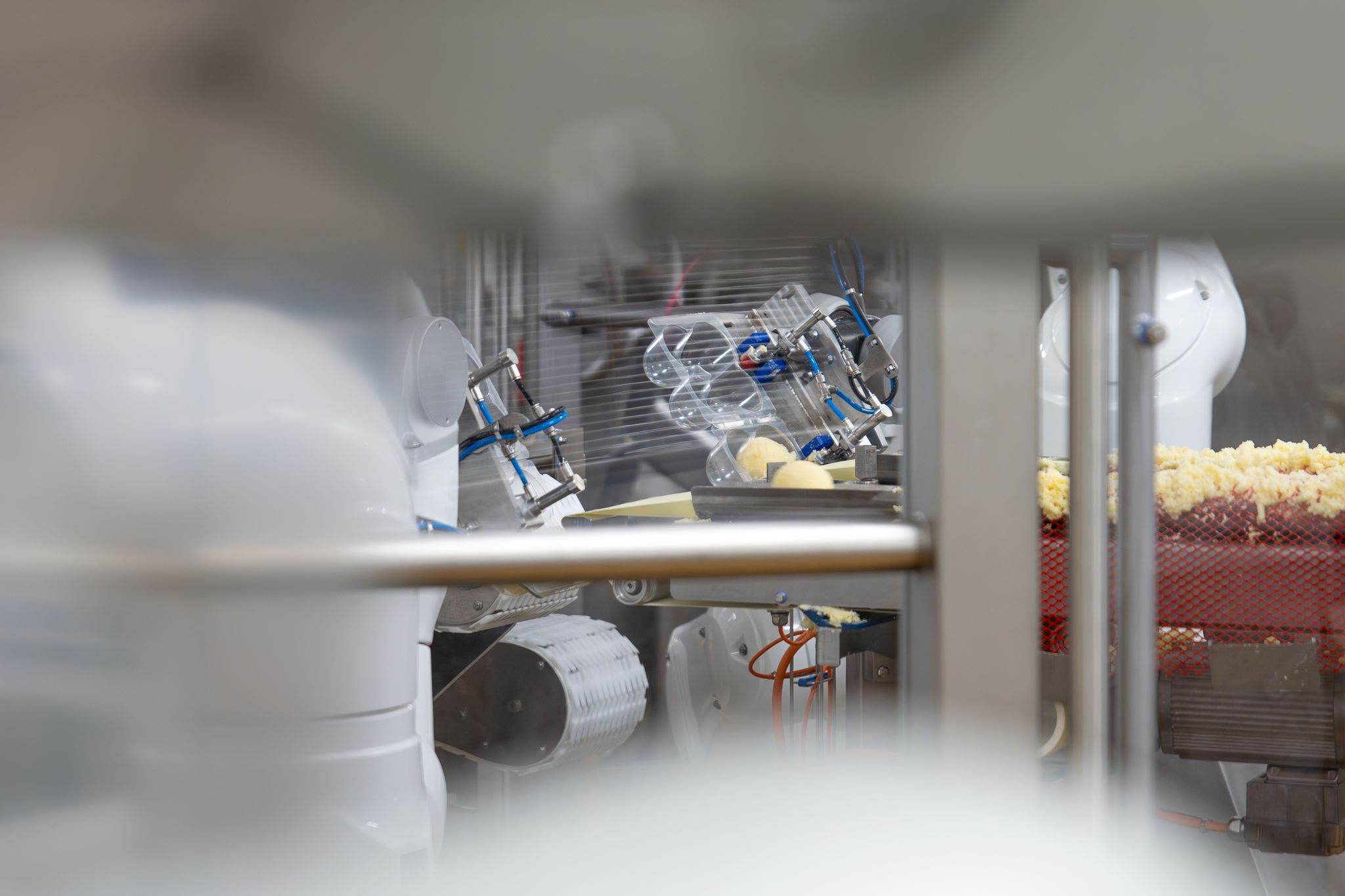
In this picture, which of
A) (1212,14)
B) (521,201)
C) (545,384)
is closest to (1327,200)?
(1212,14)

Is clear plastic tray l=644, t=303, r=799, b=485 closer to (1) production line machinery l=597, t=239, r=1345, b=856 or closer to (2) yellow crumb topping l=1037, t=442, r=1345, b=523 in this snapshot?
(1) production line machinery l=597, t=239, r=1345, b=856

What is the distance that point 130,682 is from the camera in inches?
11.8

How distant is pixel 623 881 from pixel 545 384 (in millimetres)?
2002

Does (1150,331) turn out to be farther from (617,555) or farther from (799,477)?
(799,477)

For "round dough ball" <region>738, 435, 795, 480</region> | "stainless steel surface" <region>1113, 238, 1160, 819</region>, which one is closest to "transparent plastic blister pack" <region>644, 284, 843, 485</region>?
"round dough ball" <region>738, 435, 795, 480</region>

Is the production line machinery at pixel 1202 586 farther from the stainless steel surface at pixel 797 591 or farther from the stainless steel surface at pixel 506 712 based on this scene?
the stainless steel surface at pixel 506 712

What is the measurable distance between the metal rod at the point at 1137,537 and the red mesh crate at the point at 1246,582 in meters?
0.75

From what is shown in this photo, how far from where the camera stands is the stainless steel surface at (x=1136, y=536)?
369 mm

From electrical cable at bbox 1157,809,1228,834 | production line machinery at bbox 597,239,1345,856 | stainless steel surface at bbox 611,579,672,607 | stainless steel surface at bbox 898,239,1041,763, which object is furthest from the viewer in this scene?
stainless steel surface at bbox 611,579,672,607

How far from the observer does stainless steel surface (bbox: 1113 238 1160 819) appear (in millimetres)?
369

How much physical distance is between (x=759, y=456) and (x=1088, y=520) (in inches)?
50.8

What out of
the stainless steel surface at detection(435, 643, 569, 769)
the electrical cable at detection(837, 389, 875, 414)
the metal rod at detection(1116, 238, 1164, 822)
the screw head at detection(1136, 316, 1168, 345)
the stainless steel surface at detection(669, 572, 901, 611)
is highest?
the electrical cable at detection(837, 389, 875, 414)

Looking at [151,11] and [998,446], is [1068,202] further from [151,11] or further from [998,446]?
[151,11]

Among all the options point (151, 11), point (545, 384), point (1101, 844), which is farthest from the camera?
point (545, 384)
